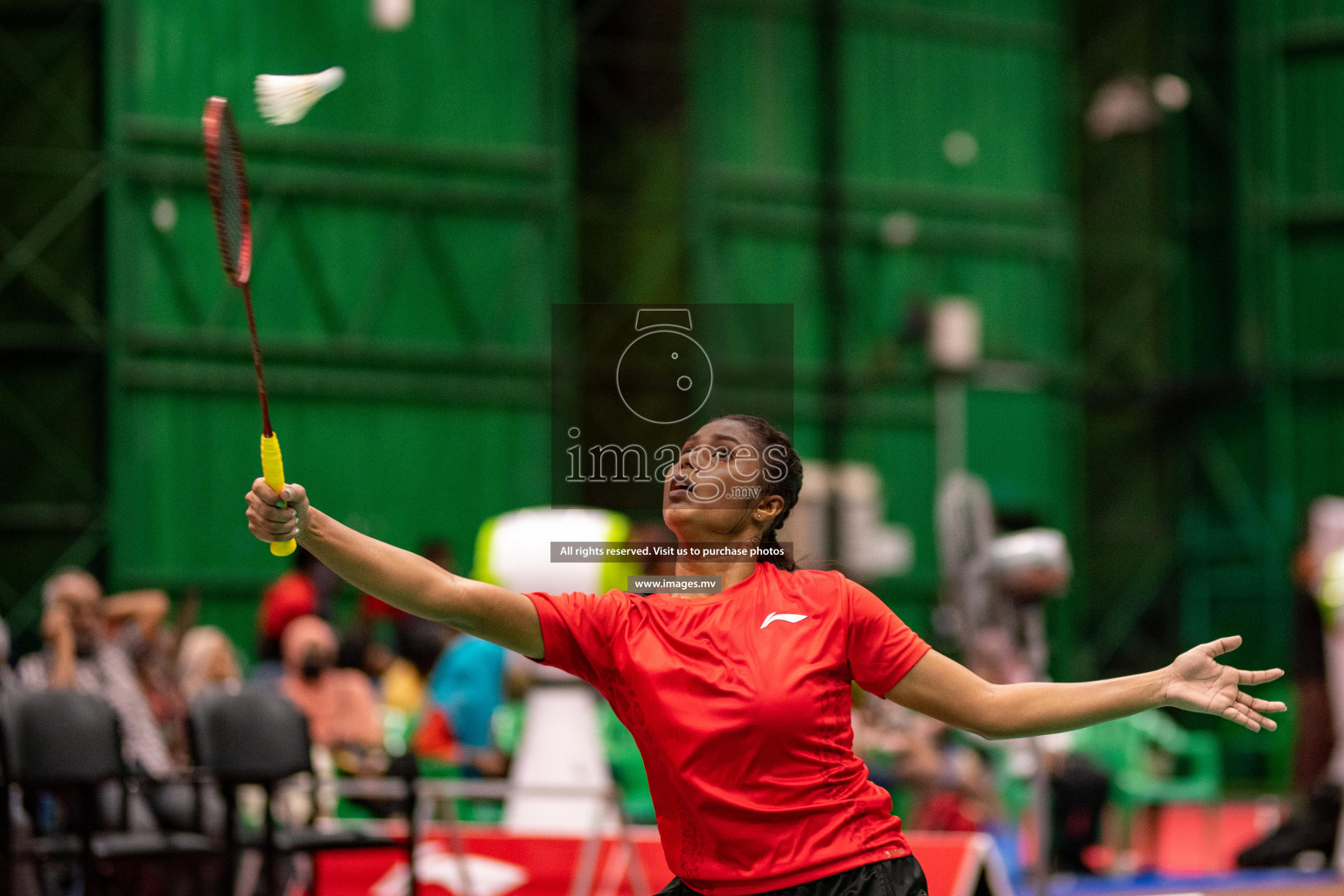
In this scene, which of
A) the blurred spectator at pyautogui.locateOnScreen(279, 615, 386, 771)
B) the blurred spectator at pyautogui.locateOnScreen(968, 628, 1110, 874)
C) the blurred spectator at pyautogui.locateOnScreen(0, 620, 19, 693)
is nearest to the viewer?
the blurred spectator at pyautogui.locateOnScreen(0, 620, 19, 693)

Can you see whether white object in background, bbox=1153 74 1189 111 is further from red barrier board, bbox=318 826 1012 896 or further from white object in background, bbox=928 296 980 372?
red barrier board, bbox=318 826 1012 896

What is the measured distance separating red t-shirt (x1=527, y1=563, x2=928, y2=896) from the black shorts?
1cm

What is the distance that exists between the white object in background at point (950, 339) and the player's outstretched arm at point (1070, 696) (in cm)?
1354

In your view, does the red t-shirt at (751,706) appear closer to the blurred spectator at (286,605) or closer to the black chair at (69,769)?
the black chair at (69,769)

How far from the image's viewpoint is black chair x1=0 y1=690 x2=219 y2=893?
5379mm

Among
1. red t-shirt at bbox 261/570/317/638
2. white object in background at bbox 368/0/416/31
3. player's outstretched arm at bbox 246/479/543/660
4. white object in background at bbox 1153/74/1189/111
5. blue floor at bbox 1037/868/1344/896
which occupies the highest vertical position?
white object in background at bbox 368/0/416/31

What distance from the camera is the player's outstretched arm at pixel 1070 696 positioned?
96.0 inches

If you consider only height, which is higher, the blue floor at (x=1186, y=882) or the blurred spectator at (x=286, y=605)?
the blurred spectator at (x=286, y=605)

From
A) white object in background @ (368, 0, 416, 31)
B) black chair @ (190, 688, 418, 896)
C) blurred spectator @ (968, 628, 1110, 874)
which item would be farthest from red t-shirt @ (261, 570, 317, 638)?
white object in background @ (368, 0, 416, 31)

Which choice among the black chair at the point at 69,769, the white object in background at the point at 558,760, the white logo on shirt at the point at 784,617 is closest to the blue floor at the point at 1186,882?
the white object in background at the point at 558,760

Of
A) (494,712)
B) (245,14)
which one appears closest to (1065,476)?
(245,14)

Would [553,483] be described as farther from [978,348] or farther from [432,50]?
[978,348]

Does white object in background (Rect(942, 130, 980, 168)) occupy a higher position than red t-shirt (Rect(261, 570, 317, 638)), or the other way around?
white object in background (Rect(942, 130, 980, 168))

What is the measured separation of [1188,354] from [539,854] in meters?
13.5
